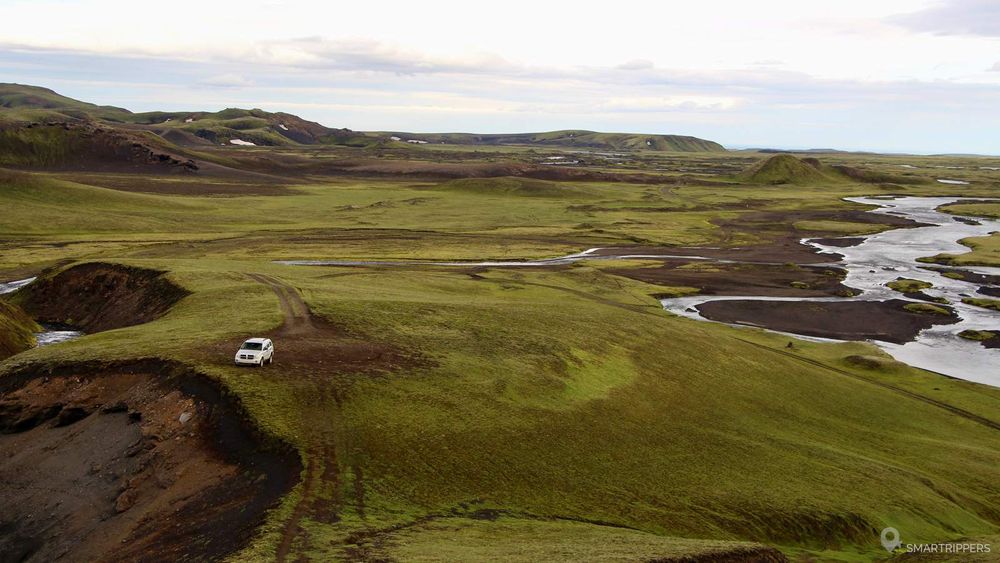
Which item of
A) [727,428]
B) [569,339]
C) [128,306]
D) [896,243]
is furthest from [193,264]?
[896,243]

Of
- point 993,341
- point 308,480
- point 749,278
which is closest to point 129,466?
point 308,480

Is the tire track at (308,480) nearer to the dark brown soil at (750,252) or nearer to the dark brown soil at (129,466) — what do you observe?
Answer: the dark brown soil at (129,466)

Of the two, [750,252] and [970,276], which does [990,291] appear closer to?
[970,276]

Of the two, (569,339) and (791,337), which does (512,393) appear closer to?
(569,339)

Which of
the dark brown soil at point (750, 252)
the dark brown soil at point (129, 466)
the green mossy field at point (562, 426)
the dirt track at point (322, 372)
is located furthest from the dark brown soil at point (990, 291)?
the dark brown soil at point (129, 466)

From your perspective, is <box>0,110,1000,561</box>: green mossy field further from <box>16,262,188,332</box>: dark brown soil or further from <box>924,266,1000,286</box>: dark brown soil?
<box>924,266,1000,286</box>: dark brown soil

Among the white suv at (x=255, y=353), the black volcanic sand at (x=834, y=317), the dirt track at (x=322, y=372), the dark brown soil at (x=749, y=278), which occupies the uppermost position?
the white suv at (x=255, y=353)

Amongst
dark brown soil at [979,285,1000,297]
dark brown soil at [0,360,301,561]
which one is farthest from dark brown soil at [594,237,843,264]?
dark brown soil at [0,360,301,561]
